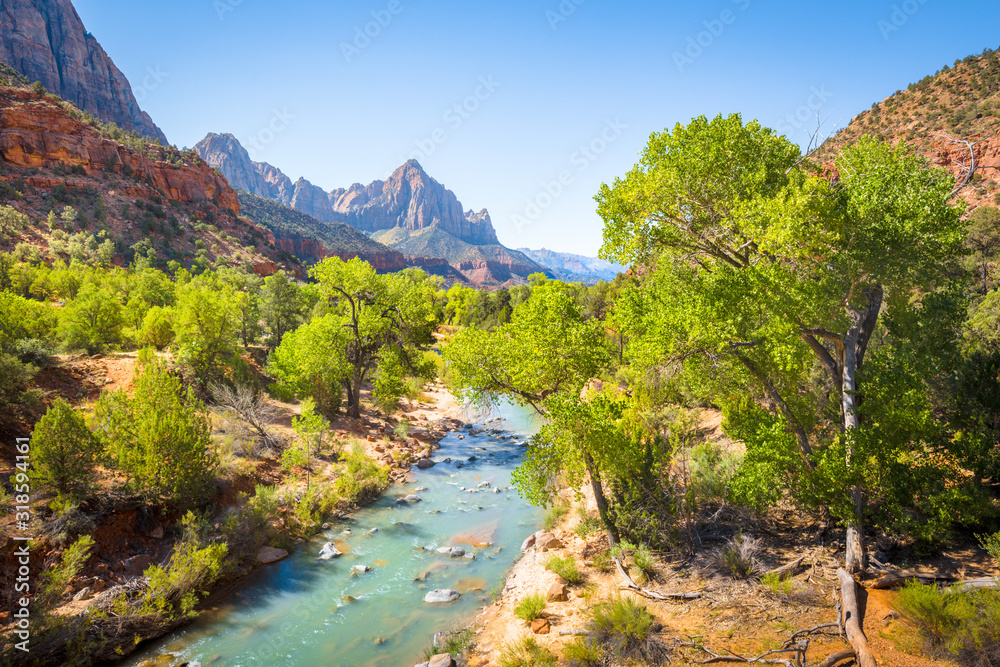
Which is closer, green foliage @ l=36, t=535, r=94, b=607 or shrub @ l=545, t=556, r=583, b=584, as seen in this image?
green foliage @ l=36, t=535, r=94, b=607

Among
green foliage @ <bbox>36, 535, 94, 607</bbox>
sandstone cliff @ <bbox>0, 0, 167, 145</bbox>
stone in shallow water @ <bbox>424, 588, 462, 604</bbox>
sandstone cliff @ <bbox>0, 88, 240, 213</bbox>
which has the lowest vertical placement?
stone in shallow water @ <bbox>424, 588, 462, 604</bbox>

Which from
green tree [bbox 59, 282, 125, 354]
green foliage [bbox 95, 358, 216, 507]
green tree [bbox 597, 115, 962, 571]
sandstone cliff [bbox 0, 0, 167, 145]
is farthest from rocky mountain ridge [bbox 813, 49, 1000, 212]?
sandstone cliff [bbox 0, 0, 167, 145]

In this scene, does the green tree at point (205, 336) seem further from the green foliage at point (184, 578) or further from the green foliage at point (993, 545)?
the green foliage at point (993, 545)

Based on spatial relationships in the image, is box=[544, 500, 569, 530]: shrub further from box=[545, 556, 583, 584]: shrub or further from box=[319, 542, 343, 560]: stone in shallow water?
box=[319, 542, 343, 560]: stone in shallow water

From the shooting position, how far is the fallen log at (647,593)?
27.4ft

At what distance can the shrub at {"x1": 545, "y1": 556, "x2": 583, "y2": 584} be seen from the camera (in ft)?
32.6

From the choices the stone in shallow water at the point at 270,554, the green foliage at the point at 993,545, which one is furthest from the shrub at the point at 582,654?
the stone in shallow water at the point at 270,554

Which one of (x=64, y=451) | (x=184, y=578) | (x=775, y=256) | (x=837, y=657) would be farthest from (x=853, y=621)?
(x=64, y=451)

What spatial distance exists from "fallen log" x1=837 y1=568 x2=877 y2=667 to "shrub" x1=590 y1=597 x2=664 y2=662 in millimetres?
2630

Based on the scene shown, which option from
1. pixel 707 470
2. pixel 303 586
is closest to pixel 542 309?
pixel 707 470

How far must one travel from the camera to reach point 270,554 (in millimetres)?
11695

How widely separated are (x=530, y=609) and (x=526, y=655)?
49.4 inches

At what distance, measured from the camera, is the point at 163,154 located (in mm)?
82312

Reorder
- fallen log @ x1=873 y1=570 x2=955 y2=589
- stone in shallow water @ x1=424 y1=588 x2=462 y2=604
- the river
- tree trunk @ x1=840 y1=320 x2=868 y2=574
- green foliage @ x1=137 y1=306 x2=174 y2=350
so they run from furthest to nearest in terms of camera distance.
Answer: green foliage @ x1=137 y1=306 x2=174 y2=350
stone in shallow water @ x1=424 y1=588 x2=462 y2=604
the river
tree trunk @ x1=840 y1=320 x2=868 y2=574
fallen log @ x1=873 y1=570 x2=955 y2=589
